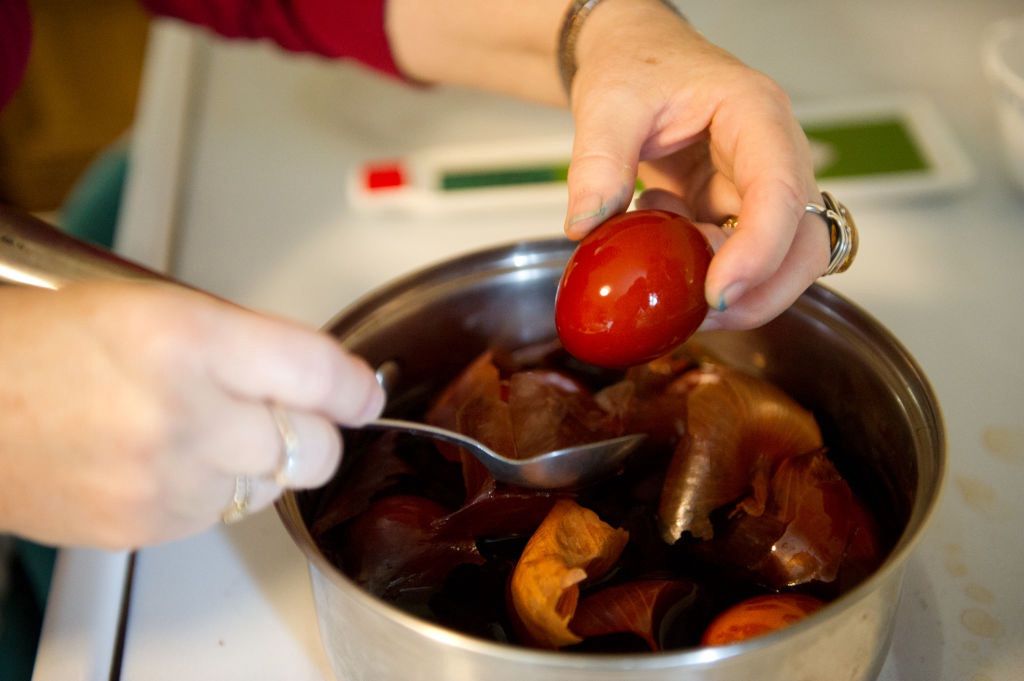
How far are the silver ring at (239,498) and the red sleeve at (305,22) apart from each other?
2.12 feet

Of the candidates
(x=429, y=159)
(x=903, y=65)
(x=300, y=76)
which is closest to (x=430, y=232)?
(x=429, y=159)

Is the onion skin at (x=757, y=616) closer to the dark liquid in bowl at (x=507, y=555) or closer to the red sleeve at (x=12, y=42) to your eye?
the dark liquid in bowl at (x=507, y=555)

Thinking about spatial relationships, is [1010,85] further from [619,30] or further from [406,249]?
[406,249]

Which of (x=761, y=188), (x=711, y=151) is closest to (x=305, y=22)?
(x=711, y=151)

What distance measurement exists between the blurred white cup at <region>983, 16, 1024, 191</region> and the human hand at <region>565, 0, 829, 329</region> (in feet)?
1.22

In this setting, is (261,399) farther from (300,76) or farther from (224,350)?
(300,76)

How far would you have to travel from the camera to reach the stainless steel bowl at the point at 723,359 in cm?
44

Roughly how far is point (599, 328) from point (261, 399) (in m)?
0.24

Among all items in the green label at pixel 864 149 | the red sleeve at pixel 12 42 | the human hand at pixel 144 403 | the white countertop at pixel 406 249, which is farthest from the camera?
the green label at pixel 864 149

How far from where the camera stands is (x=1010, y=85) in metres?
0.91

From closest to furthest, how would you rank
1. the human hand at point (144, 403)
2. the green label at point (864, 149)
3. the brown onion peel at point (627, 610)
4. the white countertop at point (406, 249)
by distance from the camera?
1. the human hand at point (144, 403)
2. the brown onion peel at point (627, 610)
3. the white countertop at point (406, 249)
4. the green label at point (864, 149)

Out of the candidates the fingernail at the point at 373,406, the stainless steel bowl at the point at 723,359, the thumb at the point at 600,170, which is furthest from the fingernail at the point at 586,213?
the fingernail at the point at 373,406

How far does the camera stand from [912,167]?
39.8 inches

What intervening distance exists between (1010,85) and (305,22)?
717mm
